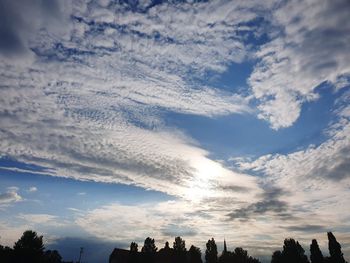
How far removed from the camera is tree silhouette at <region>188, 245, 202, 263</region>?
304 feet

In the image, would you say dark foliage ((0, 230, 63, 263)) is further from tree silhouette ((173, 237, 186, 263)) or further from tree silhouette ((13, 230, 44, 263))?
tree silhouette ((173, 237, 186, 263))

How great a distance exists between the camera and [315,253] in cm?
8906

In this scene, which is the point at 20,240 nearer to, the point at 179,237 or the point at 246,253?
the point at 179,237

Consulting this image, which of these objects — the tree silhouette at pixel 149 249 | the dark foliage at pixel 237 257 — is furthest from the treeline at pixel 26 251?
the dark foliage at pixel 237 257

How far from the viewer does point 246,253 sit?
397 feet

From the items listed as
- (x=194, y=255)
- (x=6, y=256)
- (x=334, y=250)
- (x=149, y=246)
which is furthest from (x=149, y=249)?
(x=334, y=250)

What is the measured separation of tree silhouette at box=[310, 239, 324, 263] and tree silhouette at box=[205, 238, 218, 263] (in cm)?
2911

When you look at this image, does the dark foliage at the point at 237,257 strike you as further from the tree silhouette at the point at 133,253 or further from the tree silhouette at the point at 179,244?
the tree silhouette at the point at 133,253

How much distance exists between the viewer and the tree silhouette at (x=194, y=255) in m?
92.6

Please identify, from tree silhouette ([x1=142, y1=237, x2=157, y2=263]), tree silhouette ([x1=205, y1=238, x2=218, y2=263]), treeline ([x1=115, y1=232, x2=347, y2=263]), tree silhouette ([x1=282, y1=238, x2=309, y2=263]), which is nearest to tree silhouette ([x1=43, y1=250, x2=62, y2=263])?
treeline ([x1=115, y1=232, x2=347, y2=263])

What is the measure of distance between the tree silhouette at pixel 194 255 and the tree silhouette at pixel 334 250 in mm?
37471

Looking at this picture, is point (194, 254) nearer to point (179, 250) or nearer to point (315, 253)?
point (179, 250)

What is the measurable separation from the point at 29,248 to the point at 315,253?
78027 mm

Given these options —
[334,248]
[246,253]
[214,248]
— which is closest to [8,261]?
[214,248]
